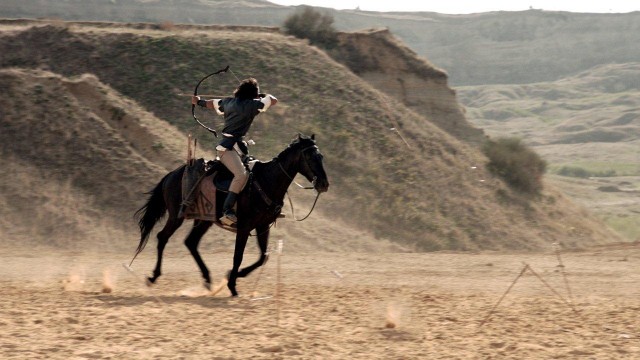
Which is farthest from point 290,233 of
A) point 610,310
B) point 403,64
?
point 403,64

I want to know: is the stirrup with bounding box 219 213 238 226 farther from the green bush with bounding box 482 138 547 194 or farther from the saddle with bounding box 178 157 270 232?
the green bush with bounding box 482 138 547 194

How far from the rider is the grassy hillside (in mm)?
12901

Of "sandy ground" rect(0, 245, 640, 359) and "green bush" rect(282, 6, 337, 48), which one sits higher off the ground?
"green bush" rect(282, 6, 337, 48)

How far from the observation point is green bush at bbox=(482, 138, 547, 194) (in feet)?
121

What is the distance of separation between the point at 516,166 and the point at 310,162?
24.8m

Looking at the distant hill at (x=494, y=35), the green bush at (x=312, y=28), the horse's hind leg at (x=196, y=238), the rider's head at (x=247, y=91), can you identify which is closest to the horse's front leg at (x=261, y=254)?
the horse's hind leg at (x=196, y=238)

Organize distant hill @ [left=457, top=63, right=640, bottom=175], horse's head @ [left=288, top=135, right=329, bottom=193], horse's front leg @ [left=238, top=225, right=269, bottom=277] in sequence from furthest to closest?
1. distant hill @ [left=457, top=63, right=640, bottom=175]
2. horse's front leg @ [left=238, top=225, right=269, bottom=277]
3. horse's head @ [left=288, top=135, right=329, bottom=193]

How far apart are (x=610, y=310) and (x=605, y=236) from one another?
2346cm

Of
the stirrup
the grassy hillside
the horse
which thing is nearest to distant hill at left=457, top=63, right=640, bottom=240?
the grassy hillside

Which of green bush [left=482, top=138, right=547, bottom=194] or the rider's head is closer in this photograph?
the rider's head

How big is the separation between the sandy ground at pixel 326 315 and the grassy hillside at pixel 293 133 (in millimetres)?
10268

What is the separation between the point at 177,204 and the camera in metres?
15.1

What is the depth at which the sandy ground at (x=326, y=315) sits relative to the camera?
10391 mm

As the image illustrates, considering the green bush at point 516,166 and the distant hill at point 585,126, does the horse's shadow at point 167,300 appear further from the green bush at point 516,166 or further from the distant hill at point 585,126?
the distant hill at point 585,126
